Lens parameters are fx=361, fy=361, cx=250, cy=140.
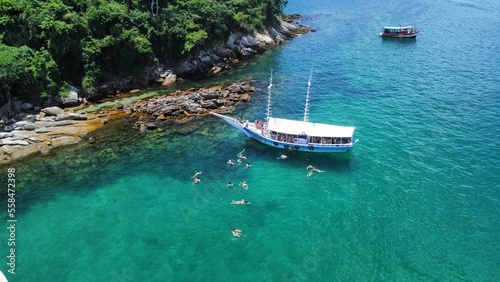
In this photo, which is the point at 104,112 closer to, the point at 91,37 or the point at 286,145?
the point at 91,37

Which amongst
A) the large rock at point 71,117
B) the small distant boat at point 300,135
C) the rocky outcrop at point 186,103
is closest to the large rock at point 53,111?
the large rock at point 71,117

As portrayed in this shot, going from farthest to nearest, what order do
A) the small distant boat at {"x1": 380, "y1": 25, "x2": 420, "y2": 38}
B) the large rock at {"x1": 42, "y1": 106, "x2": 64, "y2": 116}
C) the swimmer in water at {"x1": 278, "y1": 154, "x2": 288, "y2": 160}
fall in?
the small distant boat at {"x1": 380, "y1": 25, "x2": 420, "y2": 38}, the large rock at {"x1": 42, "y1": 106, "x2": 64, "y2": 116}, the swimmer in water at {"x1": 278, "y1": 154, "x2": 288, "y2": 160}

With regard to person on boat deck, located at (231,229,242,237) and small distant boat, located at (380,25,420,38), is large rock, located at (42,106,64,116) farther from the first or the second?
small distant boat, located at (380,25,420,38)

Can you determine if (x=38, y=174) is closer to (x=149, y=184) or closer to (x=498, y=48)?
(x=149, y=184)

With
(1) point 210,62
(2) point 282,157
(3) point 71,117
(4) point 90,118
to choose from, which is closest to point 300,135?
(2) point 282,157

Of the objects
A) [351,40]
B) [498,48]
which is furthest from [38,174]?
[498,48]

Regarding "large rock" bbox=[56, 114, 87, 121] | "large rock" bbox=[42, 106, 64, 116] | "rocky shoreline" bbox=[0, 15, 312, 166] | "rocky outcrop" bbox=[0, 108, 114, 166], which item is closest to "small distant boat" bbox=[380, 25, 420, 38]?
"rocky shoreline" bbox=[0, 15, 312, 166]

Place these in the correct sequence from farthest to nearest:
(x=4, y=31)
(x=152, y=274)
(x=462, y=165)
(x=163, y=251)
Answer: (x=4, y=31) → (x=462, y=165) → (x=163, y=251) → (x=152, y=274)
